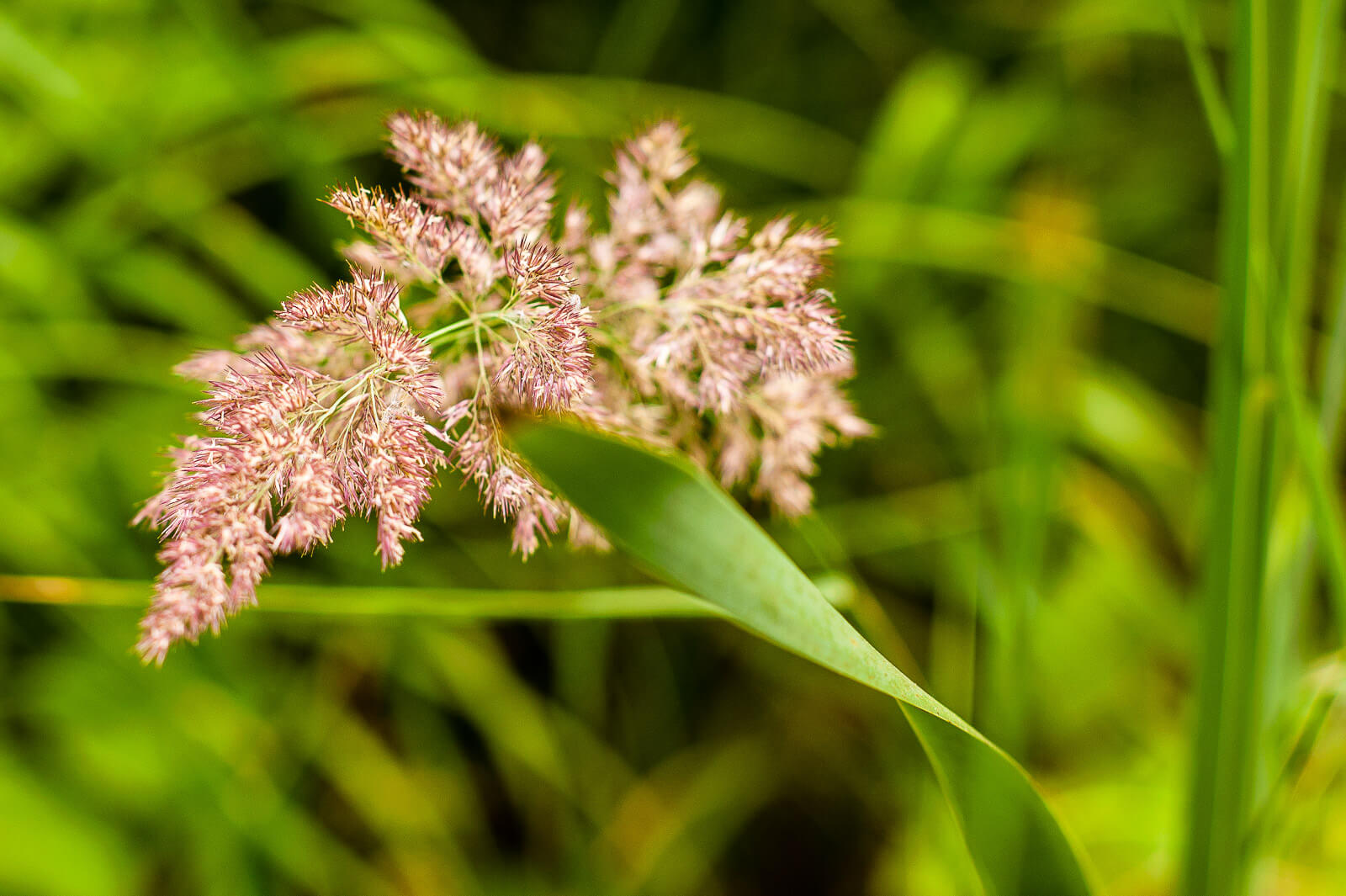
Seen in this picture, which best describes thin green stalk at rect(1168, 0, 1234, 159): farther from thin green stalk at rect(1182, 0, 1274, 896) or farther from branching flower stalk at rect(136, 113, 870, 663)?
branching flower stalk at rect(136, 113, 870, 663)

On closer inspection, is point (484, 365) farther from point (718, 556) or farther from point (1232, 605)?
point (1232, 605)

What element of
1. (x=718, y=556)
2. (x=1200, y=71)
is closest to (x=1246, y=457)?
(x=1200, y=71)

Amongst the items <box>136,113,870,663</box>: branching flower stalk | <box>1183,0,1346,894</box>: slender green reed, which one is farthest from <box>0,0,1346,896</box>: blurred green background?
<box>136,113,870,663</box>: branching flower stalk

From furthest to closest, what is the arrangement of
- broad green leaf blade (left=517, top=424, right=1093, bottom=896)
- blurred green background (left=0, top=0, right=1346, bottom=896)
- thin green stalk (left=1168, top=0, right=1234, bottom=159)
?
blurred green background (left=0, top=0, right=1346, bottom=896) → thin green stalk (left=1168, top=0, right=1234, bottom=159) → broad green leaf blade (left=517, top=424, right=1093, bottom=896)

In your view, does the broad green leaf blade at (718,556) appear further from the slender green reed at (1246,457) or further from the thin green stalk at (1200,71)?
the thin green stalk at (1200,71)

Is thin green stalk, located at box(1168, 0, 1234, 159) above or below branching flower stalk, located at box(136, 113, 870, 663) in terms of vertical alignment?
above

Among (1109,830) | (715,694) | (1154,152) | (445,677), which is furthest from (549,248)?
(1154,152)
